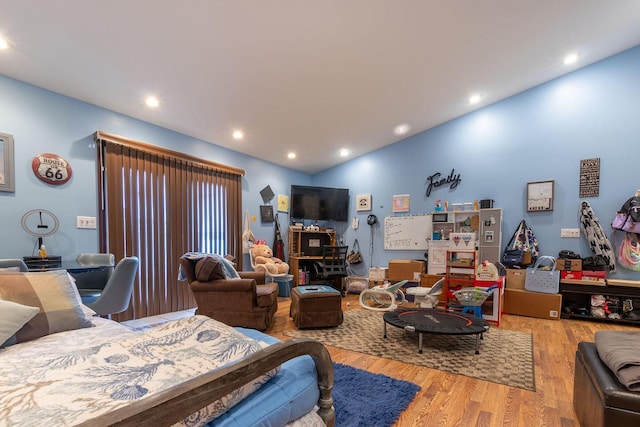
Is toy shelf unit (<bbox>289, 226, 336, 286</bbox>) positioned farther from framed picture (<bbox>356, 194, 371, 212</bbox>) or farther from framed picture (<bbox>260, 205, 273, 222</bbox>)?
framed picture (<bbox>356, 194, 371, 212</bbox>)

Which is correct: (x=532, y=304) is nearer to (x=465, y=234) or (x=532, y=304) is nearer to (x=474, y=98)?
(x=465, y=234)

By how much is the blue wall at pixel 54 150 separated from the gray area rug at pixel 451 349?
8.50 feet

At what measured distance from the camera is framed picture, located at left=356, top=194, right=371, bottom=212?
573cm

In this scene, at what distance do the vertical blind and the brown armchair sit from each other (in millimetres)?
888

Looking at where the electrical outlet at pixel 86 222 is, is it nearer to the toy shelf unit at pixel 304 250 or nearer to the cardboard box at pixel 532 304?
the toy shelf unit at pixel 304 250

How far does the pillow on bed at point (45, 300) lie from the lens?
1384mm

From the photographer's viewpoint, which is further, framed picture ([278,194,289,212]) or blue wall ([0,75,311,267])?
framed picture ([278,194,289,212])

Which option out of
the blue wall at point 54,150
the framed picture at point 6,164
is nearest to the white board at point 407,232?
the blue wall at point 54,150

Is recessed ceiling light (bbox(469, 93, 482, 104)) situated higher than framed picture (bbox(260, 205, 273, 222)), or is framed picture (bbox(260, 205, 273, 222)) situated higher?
recessed ceiling light (bbox(469, 93, 482, 104))

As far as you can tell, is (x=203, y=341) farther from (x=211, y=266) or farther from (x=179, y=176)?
(x=179, y=176)

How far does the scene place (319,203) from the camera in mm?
5758

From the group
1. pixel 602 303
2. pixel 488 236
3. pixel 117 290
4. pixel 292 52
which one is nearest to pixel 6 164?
pixel 117 290

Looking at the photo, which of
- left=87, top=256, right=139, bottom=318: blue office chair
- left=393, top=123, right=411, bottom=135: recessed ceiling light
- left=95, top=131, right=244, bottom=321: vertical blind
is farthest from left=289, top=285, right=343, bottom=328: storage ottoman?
left=393, top=123, right=411, bottom=135: recessed ceiling light

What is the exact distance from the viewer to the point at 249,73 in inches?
114
